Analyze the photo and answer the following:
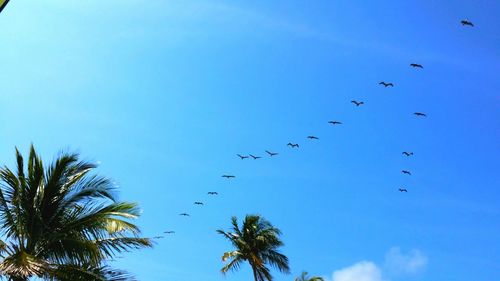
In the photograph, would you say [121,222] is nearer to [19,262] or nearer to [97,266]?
[97,266]

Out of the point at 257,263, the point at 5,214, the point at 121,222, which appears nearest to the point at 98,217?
the point at 121,222

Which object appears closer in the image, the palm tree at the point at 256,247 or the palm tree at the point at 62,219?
the palm tree at the point at 62,219

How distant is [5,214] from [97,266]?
2.67 metres

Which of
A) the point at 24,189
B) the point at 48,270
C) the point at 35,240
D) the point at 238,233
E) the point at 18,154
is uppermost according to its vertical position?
the point at 238,233

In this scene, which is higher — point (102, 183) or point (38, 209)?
point (102, 183)

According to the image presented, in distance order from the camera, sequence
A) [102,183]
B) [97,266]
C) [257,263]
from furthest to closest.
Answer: [257,263] → [102,183] → [97,266]

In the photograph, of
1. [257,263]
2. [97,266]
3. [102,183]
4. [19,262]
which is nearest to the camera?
[19,262]

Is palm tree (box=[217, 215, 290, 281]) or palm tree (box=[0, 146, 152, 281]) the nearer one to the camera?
palm tree (box=[0, 146, 152, 281])

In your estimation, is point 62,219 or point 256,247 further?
point 256,247

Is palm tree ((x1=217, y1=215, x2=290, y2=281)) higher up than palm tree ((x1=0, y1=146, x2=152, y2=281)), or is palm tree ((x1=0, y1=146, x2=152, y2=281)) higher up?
palm tree ((x1=217, y1=215, x2=290, y2=281))

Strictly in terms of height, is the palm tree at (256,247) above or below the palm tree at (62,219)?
above

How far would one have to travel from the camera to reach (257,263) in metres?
37.3

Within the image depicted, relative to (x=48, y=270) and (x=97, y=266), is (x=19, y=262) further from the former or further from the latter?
(x=97, y=266)

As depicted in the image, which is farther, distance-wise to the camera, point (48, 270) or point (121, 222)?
point (121, 222)
